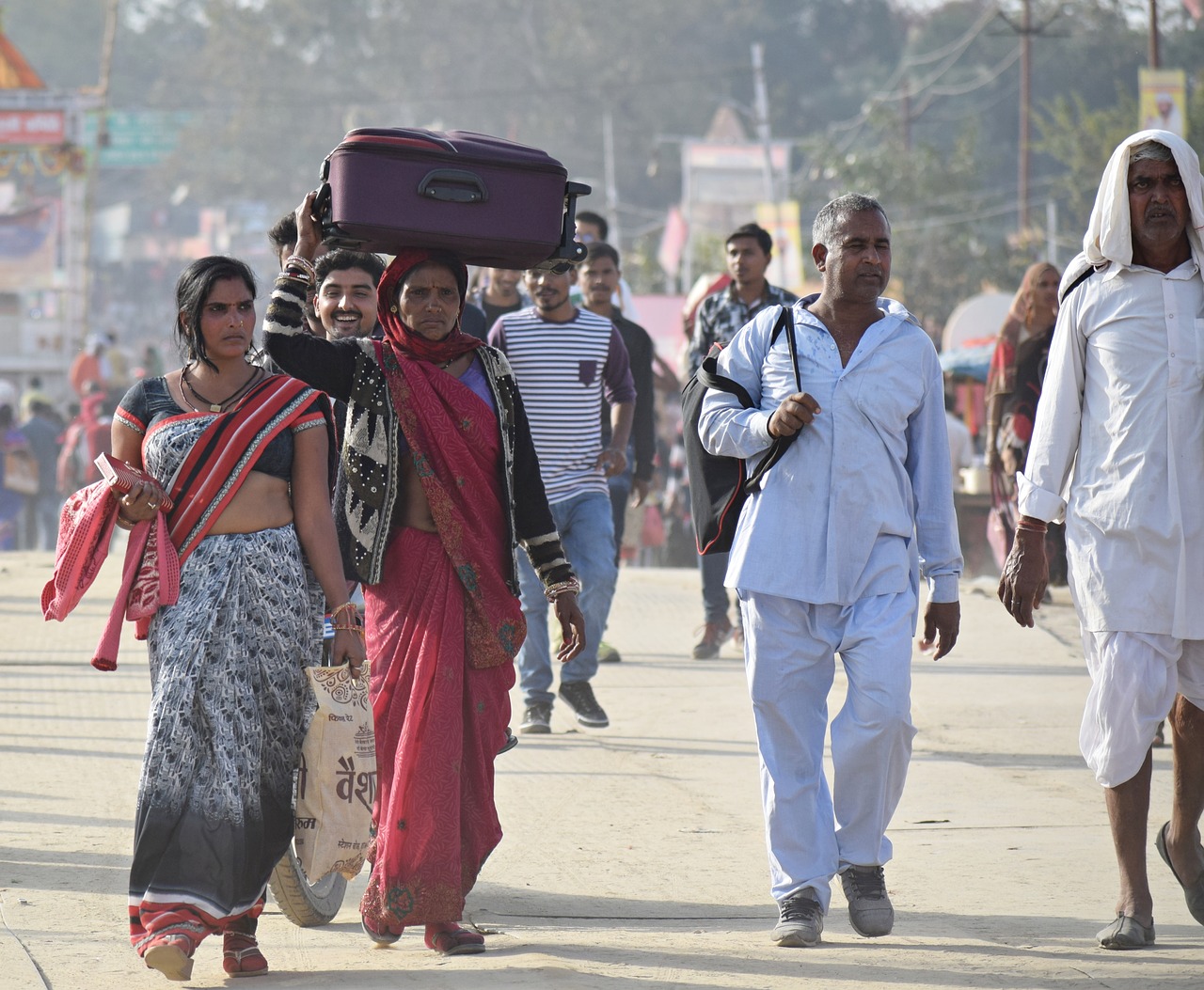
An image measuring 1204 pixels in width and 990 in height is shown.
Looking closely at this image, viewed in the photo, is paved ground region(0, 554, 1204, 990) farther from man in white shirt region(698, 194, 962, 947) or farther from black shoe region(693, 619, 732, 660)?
black shoe region(693, 619, 732, 660)

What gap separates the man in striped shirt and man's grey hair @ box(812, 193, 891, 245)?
3.14 metres

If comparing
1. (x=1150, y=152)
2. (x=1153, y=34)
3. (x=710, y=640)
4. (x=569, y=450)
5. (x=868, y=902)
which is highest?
(x=1153, y=34)

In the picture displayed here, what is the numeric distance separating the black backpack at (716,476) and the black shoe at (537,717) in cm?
302

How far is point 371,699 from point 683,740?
11.3ft

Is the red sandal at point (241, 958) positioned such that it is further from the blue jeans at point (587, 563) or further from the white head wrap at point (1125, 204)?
the blue jeans at point (587, 563)

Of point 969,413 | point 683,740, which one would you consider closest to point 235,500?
point 683,740

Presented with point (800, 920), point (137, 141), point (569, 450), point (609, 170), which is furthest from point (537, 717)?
point (609, 170)

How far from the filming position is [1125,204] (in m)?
4.95

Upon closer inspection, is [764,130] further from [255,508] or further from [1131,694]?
[255,508]

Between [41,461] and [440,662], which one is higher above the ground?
[41,461]

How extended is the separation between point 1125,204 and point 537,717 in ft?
13.0

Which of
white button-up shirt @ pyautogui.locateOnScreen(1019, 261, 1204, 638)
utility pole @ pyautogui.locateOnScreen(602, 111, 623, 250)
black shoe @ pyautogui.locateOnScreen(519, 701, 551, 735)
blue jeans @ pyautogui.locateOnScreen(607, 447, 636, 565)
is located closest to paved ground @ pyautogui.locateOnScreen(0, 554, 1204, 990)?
black shoe @ pyautogui.locateOnScreen(519, 701, 551, 735)

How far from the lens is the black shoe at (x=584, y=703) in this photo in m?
8.20

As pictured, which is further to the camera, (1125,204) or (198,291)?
(1125,204)
